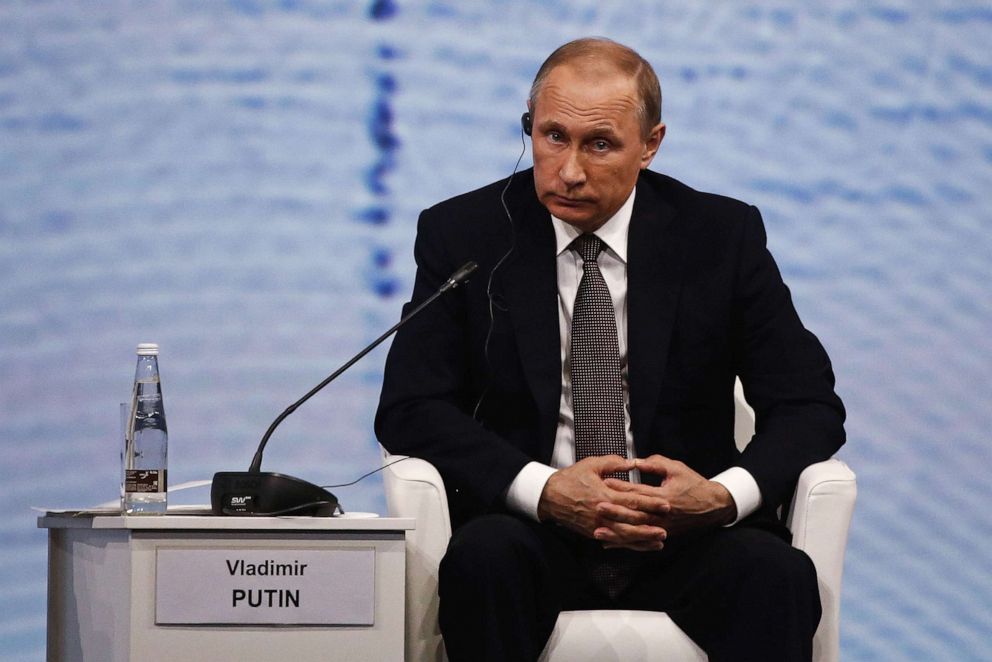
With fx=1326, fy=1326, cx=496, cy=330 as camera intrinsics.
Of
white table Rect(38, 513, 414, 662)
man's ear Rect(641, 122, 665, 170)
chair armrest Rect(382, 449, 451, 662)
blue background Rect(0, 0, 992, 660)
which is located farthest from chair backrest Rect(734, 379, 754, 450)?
white table Rect(38, 513, 414, 662)

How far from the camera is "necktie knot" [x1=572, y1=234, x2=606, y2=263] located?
7.66ft

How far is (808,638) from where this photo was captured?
1.92 meters

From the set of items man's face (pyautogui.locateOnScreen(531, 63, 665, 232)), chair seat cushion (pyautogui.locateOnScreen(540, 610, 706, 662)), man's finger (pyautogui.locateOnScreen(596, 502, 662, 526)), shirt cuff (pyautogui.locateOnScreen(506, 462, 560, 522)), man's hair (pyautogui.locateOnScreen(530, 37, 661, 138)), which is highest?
man's hair (pyautogui.locateOnScreen(530, 37, 661, 138))

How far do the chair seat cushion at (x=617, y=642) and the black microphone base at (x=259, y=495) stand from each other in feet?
1.39

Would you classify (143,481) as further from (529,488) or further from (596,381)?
(596,381)

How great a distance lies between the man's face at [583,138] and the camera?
2.24 metres

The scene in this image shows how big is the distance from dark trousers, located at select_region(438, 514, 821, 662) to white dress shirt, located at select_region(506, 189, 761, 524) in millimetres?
61

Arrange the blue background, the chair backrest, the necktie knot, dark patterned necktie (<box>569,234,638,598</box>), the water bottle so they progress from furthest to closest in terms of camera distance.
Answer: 1. the blue background
2. the chair backrest
3. the necktie knot
4. dark patterned necktie (<box>569,234,638,598</box>)
5. the water bottle

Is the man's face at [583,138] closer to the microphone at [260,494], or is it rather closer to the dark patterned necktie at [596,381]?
the dark patterned necktie at [596,381]

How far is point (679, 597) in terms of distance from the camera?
202 cm

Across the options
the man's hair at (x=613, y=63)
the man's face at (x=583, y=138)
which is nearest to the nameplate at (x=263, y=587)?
the man's face at (x=583, y=138)

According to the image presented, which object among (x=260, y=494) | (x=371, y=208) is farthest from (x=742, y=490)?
(x=371, y=208)

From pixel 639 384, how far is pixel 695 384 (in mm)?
119

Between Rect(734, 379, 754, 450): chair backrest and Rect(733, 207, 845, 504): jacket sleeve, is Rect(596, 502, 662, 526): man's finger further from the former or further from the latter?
Rect(734, 379, 754, 450): chair backrest
